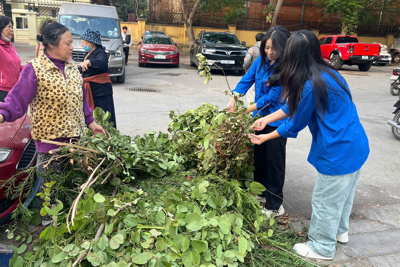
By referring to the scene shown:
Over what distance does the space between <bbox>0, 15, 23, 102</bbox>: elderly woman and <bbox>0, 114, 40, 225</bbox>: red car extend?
1.21m

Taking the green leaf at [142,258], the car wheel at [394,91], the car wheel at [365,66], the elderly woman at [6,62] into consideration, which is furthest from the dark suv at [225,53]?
the green leaf at [142,258]

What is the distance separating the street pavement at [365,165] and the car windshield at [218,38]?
2606mm

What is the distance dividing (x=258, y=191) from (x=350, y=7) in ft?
72.5

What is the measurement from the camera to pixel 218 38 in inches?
658

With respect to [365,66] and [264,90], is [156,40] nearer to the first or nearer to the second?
[365,66]

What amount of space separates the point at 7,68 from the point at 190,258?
3.78 m

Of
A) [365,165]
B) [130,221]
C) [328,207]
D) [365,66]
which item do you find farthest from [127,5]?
[130,221]

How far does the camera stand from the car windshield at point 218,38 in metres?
16.5

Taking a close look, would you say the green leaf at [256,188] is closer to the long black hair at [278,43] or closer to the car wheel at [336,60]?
the long black hair at [278,43]

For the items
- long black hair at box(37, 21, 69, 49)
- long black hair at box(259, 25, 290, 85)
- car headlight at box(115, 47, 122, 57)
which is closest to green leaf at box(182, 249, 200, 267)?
long black hair at box(259, 25, 290, 85)

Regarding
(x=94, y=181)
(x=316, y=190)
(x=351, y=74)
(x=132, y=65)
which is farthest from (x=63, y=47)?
(x=351, y=74)

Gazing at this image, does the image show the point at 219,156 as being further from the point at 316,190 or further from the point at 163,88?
the point at 163,88

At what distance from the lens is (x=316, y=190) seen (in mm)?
3098

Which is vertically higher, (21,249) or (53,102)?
(53,102)
